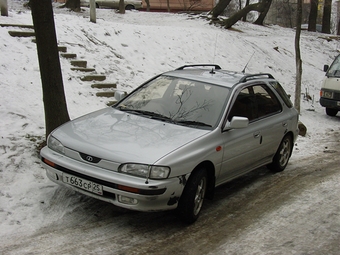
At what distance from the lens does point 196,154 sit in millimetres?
4672

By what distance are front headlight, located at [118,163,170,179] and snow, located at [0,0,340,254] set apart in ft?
3.67

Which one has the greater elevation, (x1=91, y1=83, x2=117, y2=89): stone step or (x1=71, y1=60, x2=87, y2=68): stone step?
(x1=71, y1=60, x2=87, y2=68): stone step

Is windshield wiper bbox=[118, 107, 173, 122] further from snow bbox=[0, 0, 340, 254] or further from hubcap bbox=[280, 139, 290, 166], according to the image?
hubcap bbox=[280, 139, 290, 166]

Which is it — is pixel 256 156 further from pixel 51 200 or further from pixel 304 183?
pixel 51 200

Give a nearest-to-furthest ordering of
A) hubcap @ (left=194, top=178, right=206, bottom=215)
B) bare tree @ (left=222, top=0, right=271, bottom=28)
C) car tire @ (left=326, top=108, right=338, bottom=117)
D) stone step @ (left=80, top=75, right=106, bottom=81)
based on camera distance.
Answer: hubcap @ (left=194, top=178, right=206, bottom=215) < stone step @ (left=80, top=75, right=106, bottom=81) < car tire @ (left=326, top=108, right=338, bottom=117) < bare tree @ (left=222, top=0, right=271, bottom=28)

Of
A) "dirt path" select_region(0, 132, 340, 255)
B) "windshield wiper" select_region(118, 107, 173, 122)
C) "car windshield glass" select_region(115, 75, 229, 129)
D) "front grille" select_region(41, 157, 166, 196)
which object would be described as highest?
"car windshield glass" select_region(115, 75, 229, 129)

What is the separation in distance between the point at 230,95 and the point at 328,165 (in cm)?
316

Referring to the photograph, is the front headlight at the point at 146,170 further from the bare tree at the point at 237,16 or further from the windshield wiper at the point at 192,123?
the bare tree at the point at 237,16

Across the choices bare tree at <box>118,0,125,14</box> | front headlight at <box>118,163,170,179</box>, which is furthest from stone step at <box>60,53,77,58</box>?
bare tree at <box>118,0,125,14</box>

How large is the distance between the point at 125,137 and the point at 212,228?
55.7 inches

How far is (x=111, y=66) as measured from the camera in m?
11.0

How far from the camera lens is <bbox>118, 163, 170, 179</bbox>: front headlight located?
4.27 m

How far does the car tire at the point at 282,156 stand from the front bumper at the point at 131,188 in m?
2.82

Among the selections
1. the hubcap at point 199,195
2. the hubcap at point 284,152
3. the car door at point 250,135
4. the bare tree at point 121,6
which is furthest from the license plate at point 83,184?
the bare tree at point 121,6
